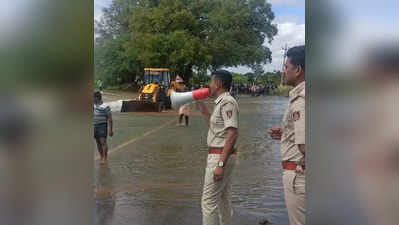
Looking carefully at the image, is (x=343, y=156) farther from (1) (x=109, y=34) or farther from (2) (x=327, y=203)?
(1) (x=109, y=34)

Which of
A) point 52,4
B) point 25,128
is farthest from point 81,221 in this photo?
point 52,4

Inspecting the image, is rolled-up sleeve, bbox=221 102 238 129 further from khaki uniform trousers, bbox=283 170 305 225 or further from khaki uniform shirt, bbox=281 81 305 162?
khaki uniform trousers, bbox=283 170 305 225

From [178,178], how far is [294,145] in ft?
10.5

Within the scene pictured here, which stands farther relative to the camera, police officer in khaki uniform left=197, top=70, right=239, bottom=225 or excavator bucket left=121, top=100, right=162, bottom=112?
excavator bucket left=121, top=100, right=162, bottom=112

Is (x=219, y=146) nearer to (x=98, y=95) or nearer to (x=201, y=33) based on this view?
(x=201, y=33)

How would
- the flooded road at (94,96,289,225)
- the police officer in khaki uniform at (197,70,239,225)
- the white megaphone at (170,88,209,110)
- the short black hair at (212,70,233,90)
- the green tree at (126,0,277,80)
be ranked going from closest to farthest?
the police officer in khaki uniform at (197,70,239,225)
the short black hair at (212,70,233,90)
the white megaphone at (170,88,209,110)
the green tree at (126,0,277,80)
the flooded road at (94,96,289,225)

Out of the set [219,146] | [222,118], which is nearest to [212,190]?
[219,146]

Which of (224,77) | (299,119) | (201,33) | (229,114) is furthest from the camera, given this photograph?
(201,33)

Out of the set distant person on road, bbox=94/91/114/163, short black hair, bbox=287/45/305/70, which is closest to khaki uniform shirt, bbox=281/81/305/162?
short black hair, bbox=287/45/305/70

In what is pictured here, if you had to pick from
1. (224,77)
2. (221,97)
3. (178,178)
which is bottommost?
(178,178)

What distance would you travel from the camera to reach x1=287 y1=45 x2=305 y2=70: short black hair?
96.0 inches

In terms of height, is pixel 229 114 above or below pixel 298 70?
below

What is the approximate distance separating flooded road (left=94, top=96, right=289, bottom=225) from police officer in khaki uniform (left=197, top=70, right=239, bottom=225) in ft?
1.28

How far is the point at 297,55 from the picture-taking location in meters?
2.46
